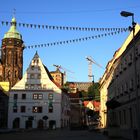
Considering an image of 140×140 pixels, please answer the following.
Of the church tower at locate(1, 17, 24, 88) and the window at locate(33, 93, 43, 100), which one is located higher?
the church tower at locate(1, 17, 24, 88)

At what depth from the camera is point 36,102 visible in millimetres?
89312

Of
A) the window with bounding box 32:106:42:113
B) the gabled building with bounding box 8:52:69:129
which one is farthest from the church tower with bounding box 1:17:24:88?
the window with bounding box 32:106:42:113

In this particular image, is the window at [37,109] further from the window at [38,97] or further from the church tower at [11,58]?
the church tower at [11,58]

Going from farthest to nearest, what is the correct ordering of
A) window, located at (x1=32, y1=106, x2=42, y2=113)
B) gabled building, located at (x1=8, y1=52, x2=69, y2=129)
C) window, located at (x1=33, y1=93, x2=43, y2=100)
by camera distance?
1. window, located at (x1=33, y1=93, x2=43, y2=100)
2. window, located at (x1=32, y1=106, x2=42, y2=113)
3. gabled building, located at (x1=8, y1=52, x2=69, y2=129)

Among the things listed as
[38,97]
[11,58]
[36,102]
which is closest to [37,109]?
[36,102]

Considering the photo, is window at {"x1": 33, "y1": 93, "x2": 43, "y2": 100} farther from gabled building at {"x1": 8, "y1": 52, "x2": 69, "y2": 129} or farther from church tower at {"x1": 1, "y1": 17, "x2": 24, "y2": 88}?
church tower at {"x1": 1, "y1": 17, "x2": 24, "y2": 88}

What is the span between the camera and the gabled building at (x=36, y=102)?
3450 inches

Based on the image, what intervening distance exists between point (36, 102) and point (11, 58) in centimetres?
5115

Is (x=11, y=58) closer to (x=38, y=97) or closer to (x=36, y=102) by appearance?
(x=38, y=97)

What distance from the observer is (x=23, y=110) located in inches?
3482

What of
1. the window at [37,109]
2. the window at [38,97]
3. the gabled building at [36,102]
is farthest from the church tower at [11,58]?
the window at [37,109]

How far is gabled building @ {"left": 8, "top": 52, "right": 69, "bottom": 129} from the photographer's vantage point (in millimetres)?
87625

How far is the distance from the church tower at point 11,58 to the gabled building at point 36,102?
4302 cm

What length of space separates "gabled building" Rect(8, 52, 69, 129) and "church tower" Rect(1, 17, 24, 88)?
43.0 metres
